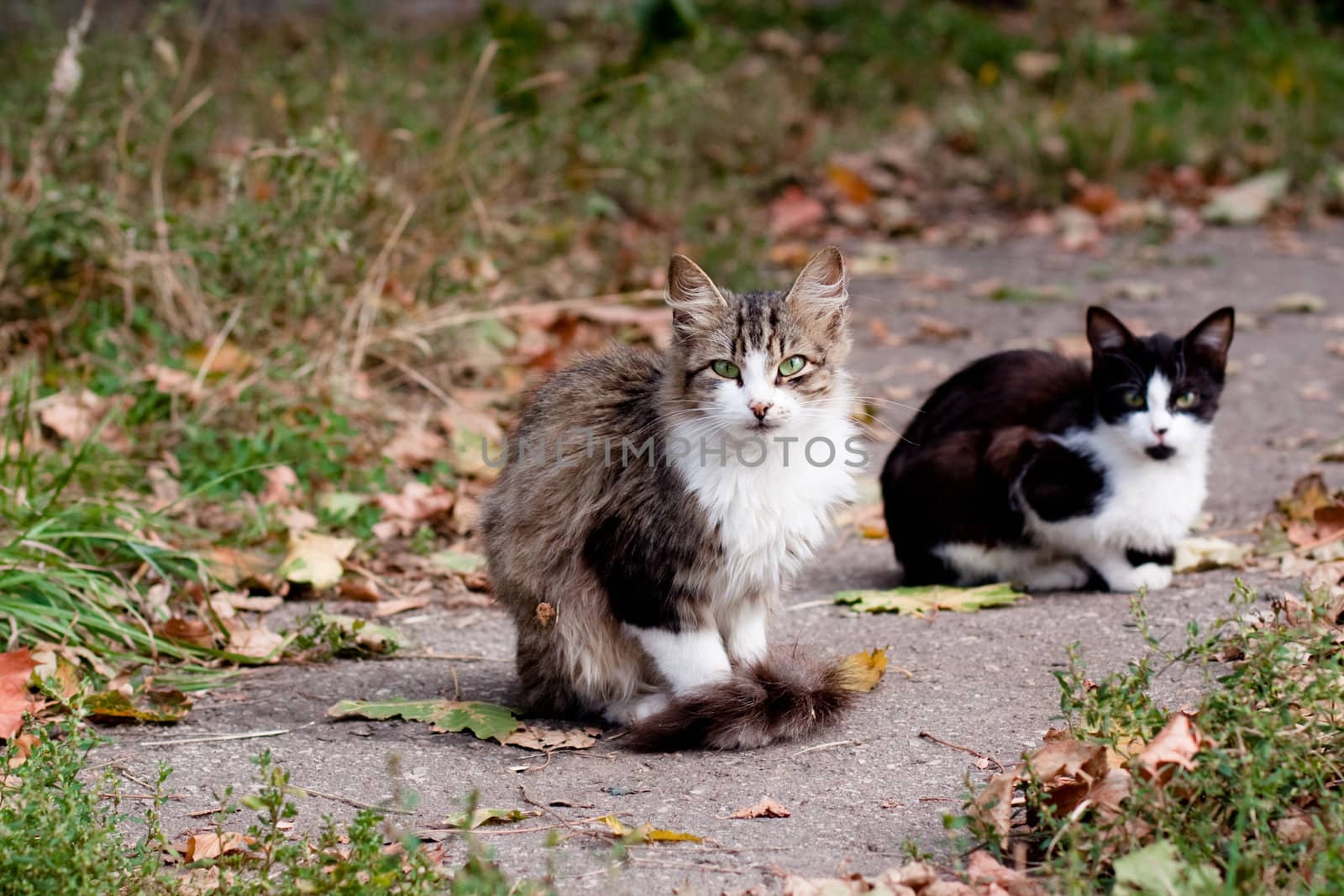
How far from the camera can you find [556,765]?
343 centimetres

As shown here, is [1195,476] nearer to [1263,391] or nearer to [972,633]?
[972,633]

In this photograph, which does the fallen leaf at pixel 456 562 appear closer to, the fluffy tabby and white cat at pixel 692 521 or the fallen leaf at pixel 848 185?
the fluffy tabby and white cat at pixel 692 521

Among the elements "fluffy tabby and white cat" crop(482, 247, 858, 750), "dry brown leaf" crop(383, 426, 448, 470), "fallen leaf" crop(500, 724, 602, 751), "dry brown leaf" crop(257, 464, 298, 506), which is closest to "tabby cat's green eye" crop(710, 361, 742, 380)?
"fluffy tabby and white cat" crop(482, 247, 858, 750)

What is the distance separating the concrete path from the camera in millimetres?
2865

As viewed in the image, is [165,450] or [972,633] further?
[165,450]

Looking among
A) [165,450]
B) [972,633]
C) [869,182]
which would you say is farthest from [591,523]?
[869,182]

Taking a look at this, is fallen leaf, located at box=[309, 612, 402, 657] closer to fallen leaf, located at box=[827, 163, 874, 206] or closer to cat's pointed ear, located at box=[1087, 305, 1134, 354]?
cat's pointed ear, located at box=[1087, 305, 1134, 354]

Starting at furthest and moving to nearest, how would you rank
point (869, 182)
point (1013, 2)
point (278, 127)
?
point (1013, 2)
point (869, 182)
point (278, 127)

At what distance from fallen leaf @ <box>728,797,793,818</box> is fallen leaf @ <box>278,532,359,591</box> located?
2148 millimetres

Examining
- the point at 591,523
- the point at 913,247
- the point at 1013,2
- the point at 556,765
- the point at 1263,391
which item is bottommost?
the point at 556,765

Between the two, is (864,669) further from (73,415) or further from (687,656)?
(73,415)

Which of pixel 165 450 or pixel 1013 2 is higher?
pixel 1013 2

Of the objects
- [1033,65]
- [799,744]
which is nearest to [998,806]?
[799,744]

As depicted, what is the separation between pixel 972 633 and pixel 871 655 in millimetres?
582
